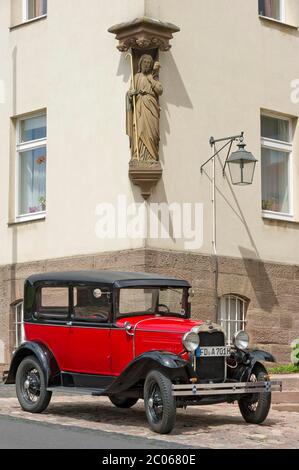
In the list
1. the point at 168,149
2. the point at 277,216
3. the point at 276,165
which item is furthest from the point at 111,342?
the point at 276,165

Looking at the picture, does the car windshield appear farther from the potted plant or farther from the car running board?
the potted plant

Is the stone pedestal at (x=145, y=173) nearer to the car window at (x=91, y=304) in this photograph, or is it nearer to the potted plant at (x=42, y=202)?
the potted plant at (x=42, y=202)

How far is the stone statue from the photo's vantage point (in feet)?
53.3

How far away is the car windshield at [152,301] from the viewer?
1204 centimetres

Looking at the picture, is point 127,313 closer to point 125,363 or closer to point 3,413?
point 125,363

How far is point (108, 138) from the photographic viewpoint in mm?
Answer: 17062

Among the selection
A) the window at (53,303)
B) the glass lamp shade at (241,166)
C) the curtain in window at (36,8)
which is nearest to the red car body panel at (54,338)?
the window at (53,303)

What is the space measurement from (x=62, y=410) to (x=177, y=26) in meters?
7.47

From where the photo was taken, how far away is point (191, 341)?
11148 millimetres

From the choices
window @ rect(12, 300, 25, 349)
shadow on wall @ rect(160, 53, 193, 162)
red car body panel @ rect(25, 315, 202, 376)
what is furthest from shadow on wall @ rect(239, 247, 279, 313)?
red car body panel @ rect(25, 315, 202, 376)

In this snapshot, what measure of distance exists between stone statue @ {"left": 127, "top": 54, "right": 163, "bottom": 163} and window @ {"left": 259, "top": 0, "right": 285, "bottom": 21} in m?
3.74

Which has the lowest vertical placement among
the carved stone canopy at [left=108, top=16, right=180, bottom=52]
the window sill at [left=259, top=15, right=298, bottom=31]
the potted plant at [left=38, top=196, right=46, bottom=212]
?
the potted plant at [left=38, top=196, right=46, bottom=212]

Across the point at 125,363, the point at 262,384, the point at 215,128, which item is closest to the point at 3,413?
the point at 125,363

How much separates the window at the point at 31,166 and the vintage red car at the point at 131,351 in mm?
5774
